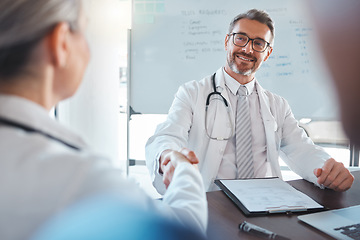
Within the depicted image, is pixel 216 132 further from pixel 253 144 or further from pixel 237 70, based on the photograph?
pixel 237 70

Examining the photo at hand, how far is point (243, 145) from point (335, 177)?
454 mm

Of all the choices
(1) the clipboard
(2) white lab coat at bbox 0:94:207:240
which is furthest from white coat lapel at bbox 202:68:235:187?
(2) white lab coat at bbox 0:94:207:240

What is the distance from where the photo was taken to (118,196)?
354 mm

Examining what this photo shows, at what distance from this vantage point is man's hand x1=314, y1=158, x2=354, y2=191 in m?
1.06

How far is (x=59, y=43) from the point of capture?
44cm

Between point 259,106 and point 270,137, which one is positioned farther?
point 259,106

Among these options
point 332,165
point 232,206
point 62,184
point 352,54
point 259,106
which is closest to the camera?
point 62,184

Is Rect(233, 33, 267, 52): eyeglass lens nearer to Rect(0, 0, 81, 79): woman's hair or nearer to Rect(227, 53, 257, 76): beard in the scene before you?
Rect(227, 53, 257, 76): beard

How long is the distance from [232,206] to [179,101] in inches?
29.2

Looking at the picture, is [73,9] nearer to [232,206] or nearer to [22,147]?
[22,147]

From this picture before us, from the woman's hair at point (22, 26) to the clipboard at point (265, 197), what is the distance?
2.12ft

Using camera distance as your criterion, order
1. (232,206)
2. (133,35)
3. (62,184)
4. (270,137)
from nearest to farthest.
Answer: (62,184), (232,206), (270,137), (133,35)

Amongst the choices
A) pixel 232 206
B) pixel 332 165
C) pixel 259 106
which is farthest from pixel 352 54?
pixel 232 206

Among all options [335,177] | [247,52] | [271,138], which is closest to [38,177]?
[335,177]
